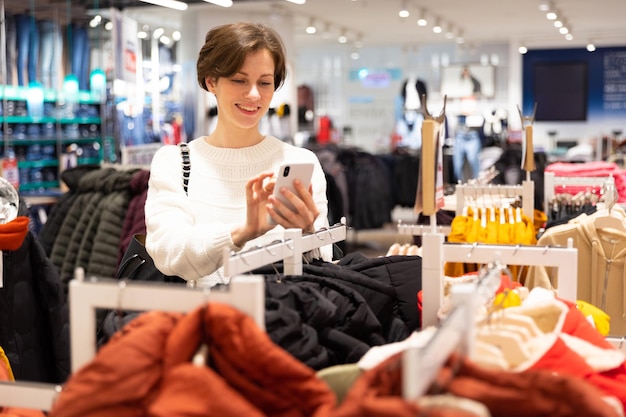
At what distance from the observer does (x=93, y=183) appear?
16.3ft

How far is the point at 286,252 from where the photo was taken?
195cm

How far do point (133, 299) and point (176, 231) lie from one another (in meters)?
0.72

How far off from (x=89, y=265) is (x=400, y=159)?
19.3 feet

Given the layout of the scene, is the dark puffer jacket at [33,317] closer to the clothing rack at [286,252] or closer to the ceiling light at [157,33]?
the clothing rack at [286,252]

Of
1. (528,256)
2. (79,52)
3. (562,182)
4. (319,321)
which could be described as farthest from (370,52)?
(319,321)

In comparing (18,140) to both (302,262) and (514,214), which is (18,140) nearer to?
(514,214)

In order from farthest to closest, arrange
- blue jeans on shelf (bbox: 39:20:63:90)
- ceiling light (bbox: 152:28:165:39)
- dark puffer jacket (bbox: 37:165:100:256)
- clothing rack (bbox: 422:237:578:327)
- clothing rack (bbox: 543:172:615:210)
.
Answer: ceiling light (bbox: 152:28:165:39)
blue jeans on shelf (bbox: 39:20:63:90)
dark puffer jacket (bbox: 37:165:100:256)
clothing rack (bbox: 543:172:615:210)
clothing rack (bbox: 422:237:578:327)

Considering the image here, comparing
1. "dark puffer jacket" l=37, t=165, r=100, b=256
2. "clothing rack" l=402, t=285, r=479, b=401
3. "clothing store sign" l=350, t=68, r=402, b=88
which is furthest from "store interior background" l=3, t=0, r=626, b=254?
"clothing rack" l=402, t=285, r=479, b=401

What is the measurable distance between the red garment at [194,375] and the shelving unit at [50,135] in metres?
7.38

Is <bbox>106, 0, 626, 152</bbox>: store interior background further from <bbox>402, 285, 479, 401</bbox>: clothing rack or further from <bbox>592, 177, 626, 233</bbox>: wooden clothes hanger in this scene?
<bbox>402, 285, 479, 401</bbox>: clothing rack

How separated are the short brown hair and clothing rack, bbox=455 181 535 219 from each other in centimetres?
175

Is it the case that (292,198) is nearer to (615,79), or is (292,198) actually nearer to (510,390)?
(510,390)

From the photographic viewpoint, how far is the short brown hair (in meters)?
2.21

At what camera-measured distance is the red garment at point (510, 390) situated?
122 centimetres
